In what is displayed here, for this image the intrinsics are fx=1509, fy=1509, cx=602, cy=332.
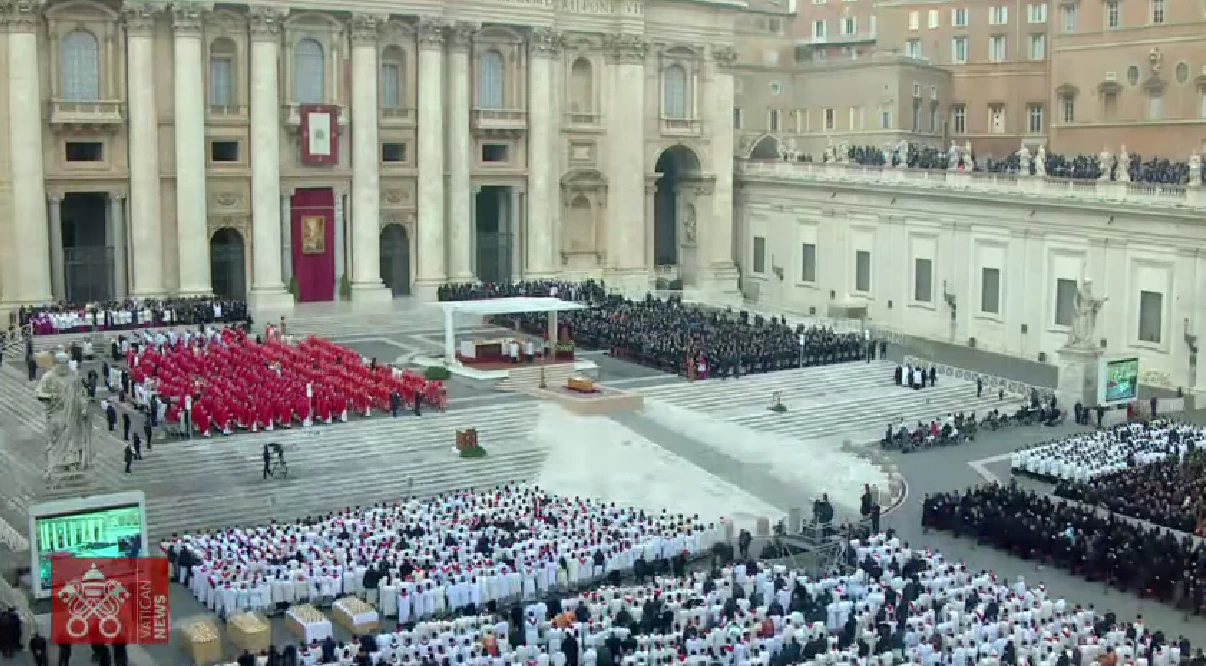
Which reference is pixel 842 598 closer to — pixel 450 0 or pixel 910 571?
pixel 910 571

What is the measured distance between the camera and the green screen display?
88.5ft

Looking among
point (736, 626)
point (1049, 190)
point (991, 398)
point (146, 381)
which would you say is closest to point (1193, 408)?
point (991, 398)

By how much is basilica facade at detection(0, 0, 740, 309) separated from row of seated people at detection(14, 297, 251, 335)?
2602mm

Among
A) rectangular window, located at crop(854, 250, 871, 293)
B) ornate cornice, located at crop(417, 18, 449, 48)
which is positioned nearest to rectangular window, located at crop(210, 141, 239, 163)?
ornate cornice, located at crop(417, 18, 449, 48)

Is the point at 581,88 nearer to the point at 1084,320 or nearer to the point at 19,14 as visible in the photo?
the point at 19,14

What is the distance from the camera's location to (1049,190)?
176 feet

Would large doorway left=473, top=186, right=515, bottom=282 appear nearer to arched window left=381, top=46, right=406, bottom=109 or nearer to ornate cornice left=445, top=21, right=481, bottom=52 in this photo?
arched window left=381, top=46, right=406, bottom=109

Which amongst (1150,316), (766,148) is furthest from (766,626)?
(766,148)

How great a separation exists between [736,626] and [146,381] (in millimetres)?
21986

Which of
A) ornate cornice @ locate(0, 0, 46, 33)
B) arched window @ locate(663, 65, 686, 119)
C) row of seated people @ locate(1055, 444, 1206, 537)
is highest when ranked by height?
ornate cornice @ locate(0, 0, 46, 33)

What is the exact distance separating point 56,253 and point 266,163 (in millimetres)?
8197

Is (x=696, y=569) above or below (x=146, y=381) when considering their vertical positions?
below

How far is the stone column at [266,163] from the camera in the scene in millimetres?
56062

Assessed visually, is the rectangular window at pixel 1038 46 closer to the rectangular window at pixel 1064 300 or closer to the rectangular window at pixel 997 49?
the rectangular window at pixel 997 49
